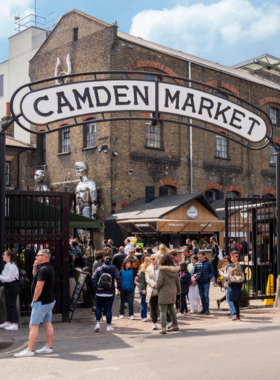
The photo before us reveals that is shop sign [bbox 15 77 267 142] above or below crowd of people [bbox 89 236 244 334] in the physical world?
above

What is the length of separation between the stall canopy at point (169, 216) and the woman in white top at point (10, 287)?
11.7 metres

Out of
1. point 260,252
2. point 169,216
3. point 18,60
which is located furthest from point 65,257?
point 18,60

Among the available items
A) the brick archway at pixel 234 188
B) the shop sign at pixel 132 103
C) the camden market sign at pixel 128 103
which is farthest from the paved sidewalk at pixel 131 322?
the brick archway at pixel 234 188

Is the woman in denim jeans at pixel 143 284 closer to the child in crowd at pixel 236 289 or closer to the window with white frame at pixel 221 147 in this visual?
the child in crowd at pixel 236 289

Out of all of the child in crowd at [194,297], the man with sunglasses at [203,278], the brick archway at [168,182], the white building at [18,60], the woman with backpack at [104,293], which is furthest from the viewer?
the white building at [18,60]

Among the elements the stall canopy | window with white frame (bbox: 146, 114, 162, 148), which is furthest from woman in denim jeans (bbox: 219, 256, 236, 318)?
window with white frame (bbox: 146, 114, 162, 148)

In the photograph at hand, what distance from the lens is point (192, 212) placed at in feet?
74.3

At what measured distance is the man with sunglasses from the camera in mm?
11828

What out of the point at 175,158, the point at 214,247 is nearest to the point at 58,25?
the point at 175,158

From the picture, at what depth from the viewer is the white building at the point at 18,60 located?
3644 cm

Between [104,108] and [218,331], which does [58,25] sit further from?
[218,331]

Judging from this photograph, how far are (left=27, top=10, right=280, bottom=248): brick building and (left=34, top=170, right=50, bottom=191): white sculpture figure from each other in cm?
38

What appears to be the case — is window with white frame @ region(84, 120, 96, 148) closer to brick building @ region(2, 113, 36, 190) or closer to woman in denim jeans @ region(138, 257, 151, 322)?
brick building @ region(2, 113, 36, 190)

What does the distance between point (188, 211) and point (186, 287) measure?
1070 centimetres
